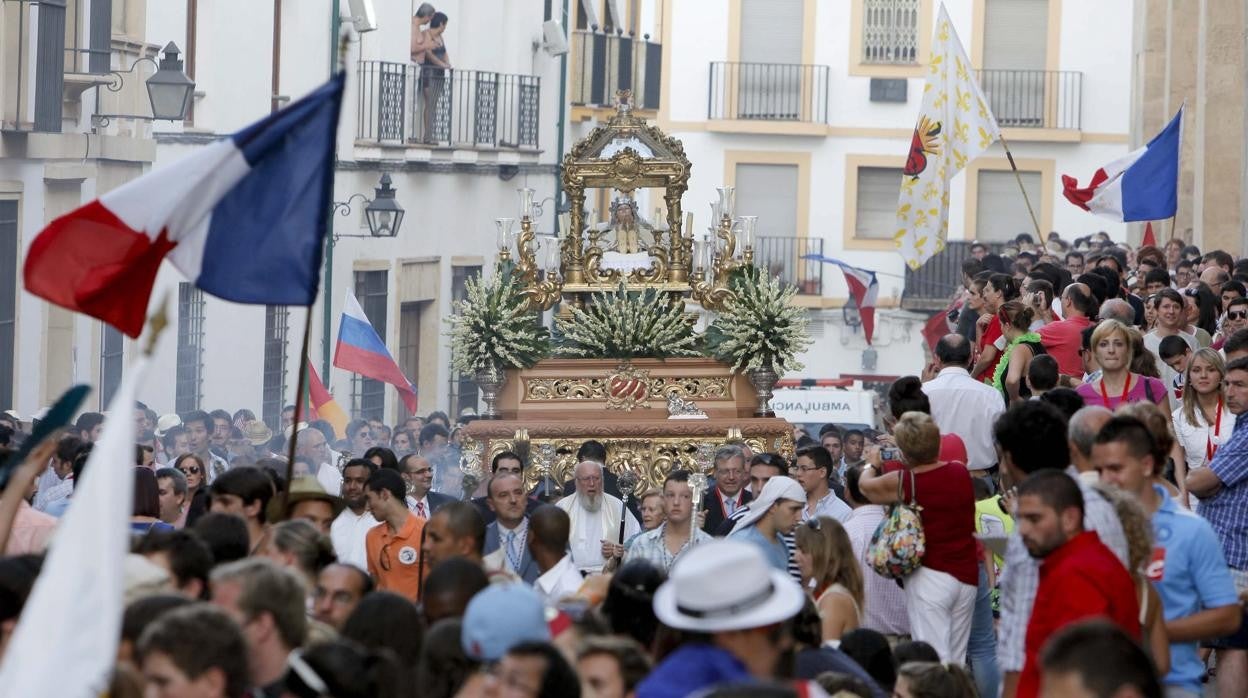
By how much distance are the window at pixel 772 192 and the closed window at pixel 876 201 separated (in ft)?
3.48

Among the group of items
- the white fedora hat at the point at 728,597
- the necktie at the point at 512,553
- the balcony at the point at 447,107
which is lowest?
the necktie at the point at 512,553

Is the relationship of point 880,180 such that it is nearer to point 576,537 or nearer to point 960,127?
point 960,127

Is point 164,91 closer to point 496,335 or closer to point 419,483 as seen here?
point 496,335

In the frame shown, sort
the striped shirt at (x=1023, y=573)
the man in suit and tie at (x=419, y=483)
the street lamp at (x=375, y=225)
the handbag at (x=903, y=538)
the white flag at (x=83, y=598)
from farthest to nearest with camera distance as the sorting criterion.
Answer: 1. the street lamp at (x=375, y=225)
2. the man in suit and tie at (x=419, y=483)
3. the handbag at (x=903, y=538)
4. the striped shirt at (x=1023, y=573)
5. the white flag at (x=83, y=598)

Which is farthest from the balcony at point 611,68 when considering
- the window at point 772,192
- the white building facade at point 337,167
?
the window at point 772,192

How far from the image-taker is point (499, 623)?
5973mm

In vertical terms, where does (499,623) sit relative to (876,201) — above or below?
below

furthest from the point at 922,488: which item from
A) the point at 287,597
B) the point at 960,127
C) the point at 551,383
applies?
the point at 960,127

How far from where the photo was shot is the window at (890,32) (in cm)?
4050

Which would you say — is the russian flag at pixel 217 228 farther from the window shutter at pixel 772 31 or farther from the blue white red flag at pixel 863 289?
the window shutter at pixel 772 31

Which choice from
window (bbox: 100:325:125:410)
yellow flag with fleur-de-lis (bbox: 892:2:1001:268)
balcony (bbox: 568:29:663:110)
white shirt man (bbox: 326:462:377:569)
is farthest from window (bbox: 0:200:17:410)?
balcony (bbox: 568:29:663:110)

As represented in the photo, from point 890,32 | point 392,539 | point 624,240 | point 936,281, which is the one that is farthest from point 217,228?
point 890,32

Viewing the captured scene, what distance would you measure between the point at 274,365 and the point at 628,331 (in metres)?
7.17

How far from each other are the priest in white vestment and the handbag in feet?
10.7
